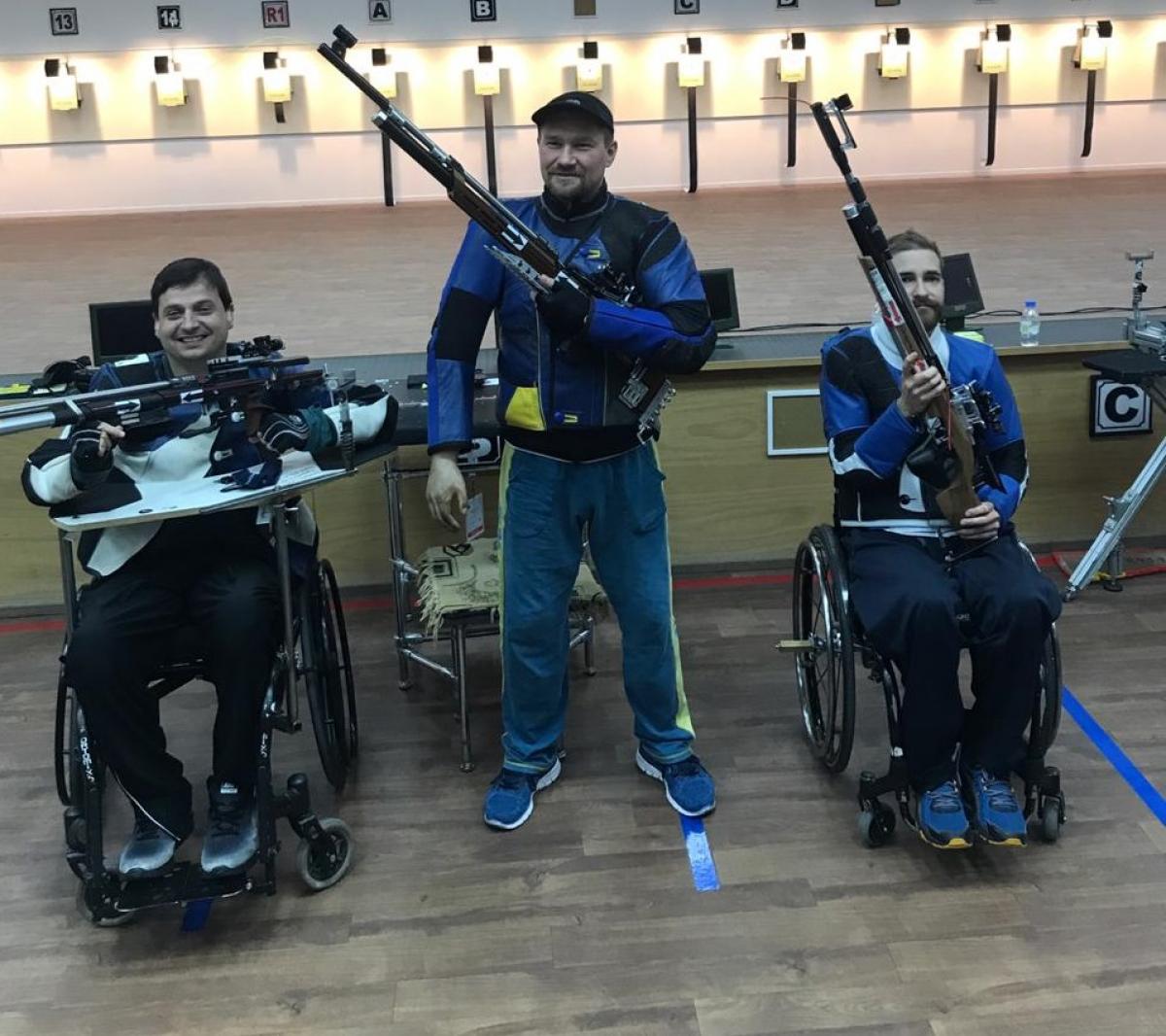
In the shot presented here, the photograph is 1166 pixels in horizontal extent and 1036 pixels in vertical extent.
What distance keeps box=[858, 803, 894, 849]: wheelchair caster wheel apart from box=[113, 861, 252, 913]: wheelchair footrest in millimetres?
1044

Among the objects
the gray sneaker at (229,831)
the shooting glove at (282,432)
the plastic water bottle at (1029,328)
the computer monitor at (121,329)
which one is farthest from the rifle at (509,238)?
the plastic water bottle at (1029,328)

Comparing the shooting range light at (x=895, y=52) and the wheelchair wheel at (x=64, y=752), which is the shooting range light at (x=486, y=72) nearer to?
the shooting range light at (x=895, y=52)

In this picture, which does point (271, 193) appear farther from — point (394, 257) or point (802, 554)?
point (802, 554)

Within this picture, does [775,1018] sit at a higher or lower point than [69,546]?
lower

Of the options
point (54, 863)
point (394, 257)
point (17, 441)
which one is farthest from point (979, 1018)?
point (394, 257)

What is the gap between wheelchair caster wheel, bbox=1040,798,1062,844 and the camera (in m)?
2.05

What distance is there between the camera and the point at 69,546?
80.0 inches

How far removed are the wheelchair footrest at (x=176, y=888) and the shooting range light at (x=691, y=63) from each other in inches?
400

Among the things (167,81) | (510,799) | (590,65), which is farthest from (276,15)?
(510,799)

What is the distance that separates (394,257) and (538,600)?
547 centimetres

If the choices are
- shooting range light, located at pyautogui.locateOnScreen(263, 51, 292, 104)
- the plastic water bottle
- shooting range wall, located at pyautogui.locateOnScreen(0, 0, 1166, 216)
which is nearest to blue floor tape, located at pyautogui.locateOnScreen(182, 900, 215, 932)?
the plastic water bottle

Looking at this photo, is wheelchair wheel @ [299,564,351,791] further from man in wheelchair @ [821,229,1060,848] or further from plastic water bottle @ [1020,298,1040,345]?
plastic water bottle @ [1020,298,1040,345]

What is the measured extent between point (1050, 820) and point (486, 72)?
9.88 meters

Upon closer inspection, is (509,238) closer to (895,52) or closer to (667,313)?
(667,313)
